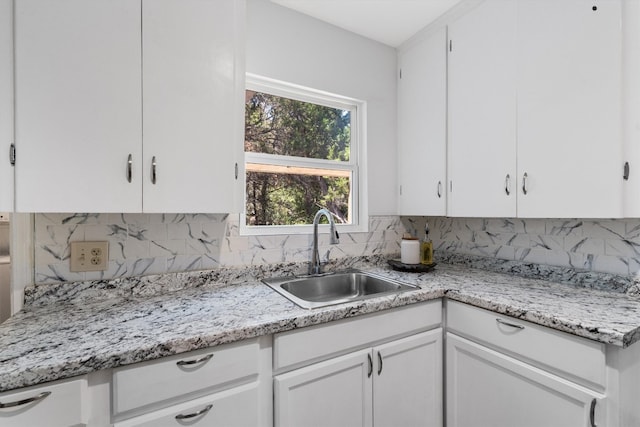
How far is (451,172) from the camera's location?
174 cm

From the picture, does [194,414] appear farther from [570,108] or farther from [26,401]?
[570,108]

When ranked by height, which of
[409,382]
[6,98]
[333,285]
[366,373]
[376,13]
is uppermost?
[376,13]

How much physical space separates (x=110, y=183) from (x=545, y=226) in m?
2.03

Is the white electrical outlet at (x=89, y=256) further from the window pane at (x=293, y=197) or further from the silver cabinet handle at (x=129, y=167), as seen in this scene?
the window pane at (x=293, y=197)

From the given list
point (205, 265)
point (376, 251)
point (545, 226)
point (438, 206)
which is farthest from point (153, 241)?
point (545, 226)

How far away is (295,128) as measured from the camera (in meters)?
1.86

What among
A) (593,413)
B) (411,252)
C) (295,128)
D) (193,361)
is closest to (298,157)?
(295,128)

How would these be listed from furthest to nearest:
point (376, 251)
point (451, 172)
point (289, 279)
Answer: point (376, 251) → point (451, 172) → point (289, 279)

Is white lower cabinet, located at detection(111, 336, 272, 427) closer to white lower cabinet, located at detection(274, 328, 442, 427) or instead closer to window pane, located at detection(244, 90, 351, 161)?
white lower cabinet, located at detection(274, 328, 442, 427)

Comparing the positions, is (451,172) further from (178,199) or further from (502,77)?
(178,199)

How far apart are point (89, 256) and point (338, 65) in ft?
5.59

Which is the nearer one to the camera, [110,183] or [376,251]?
[110,183]

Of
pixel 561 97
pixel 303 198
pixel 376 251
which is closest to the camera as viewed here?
pixel 561 97

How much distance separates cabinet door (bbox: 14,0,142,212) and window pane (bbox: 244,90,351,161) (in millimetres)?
727
